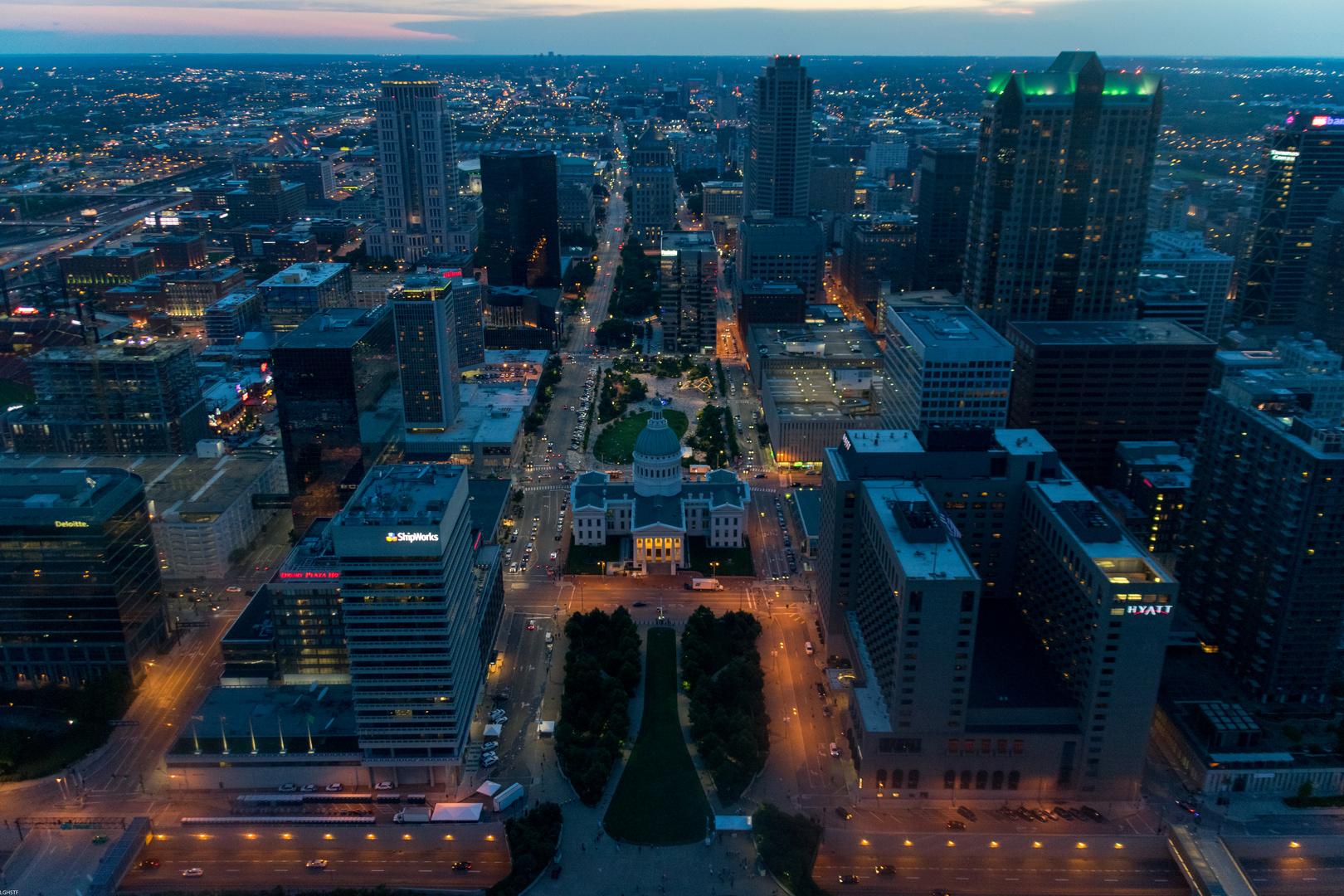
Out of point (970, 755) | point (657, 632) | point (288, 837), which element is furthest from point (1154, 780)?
point (288, 837)

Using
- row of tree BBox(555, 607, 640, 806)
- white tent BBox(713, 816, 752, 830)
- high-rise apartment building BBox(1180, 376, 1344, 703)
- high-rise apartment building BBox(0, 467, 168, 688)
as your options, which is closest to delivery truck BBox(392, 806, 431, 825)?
row of tree BBox(555, 607, 640, 806)

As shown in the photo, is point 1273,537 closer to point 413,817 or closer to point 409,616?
point 409,616

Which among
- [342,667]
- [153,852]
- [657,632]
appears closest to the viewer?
[153,852]

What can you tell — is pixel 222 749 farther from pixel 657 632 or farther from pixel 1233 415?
pixel 1233 415

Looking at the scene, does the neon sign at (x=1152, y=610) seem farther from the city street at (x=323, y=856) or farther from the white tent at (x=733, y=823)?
the city street at (x=323, y=856)

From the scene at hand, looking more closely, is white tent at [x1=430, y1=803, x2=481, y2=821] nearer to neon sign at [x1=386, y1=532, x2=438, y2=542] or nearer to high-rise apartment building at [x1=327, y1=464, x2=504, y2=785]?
high-rise apartment building at [x1=327, y1=464, x2=504, y2=785]

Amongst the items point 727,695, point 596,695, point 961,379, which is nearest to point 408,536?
point 596,695
